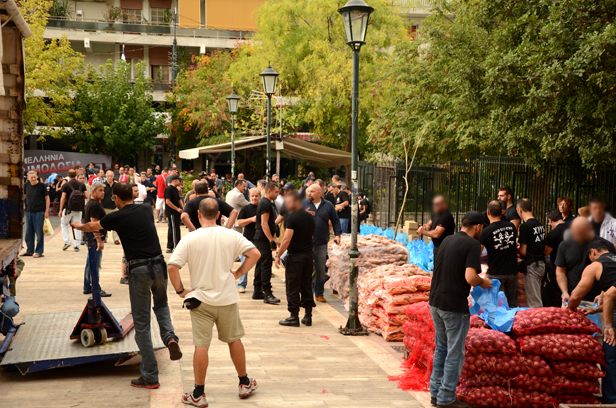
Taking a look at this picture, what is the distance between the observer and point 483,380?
5.93 metres

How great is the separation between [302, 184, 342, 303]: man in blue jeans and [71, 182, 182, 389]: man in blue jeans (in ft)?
13.8

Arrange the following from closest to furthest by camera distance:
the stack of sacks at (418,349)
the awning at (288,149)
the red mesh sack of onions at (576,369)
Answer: the red mesh sack of onions at (576,369) → the stack of sacks at (418,349) → the awning at (288,149)

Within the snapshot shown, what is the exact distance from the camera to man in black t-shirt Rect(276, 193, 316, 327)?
8.84 m

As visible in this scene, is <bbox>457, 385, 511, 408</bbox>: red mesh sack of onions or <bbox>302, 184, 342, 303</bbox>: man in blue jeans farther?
<bbox>302, 184, 342, 303</bbox>: man in blue jeans

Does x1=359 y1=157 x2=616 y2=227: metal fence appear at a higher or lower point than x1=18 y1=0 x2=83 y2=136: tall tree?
lower

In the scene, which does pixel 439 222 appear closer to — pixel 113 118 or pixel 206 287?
pixel 206 287

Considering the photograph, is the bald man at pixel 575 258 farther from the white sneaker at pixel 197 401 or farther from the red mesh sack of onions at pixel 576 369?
the white sneaker at pixel 197 401

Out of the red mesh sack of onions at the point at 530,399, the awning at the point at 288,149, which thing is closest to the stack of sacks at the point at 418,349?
the red mesh sack of onions at the point at 530,399

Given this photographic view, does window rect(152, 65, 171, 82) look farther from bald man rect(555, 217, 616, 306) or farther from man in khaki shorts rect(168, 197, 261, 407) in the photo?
man in khaki shorts rect(168, 197, 261, 407)

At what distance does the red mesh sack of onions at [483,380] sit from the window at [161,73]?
134 ft

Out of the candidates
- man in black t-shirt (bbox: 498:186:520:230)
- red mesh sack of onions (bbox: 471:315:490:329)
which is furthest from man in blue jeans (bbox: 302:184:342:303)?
red mesh sack of onions (bbox: 471:315:490:329)

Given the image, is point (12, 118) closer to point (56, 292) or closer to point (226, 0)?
point (56, 292)

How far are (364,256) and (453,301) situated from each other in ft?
14.5

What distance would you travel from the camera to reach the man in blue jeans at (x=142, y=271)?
6.09m
